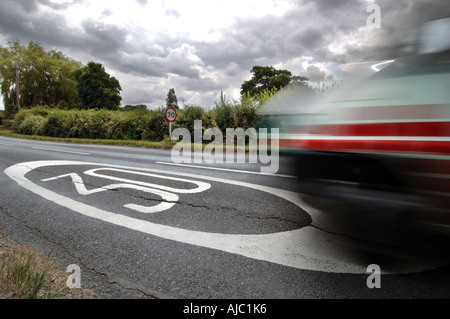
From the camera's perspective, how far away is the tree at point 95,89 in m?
48.0

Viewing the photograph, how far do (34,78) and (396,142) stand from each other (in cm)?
6068

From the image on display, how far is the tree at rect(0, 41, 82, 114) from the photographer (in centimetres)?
4416

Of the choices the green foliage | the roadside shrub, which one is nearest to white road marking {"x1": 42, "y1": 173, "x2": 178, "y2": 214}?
the green foliage

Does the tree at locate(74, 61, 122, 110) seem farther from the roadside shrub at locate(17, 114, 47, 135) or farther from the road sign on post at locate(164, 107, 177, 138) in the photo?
the road sign on post at locate(164, 107, 177, 138)

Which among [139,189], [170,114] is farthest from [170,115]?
[139,189]

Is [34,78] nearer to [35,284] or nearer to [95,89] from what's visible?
[95,89]

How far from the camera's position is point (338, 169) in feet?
6.27

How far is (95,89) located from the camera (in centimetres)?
4856

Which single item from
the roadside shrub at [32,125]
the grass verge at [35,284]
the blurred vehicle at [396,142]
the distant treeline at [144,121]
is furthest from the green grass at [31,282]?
the roadside shrub at [32,125]

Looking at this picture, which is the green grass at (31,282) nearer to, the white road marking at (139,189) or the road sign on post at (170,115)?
the white road marking at (139,189)

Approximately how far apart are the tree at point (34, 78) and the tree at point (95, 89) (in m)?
4.83

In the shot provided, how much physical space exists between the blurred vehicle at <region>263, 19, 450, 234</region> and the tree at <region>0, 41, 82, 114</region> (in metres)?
52.5
